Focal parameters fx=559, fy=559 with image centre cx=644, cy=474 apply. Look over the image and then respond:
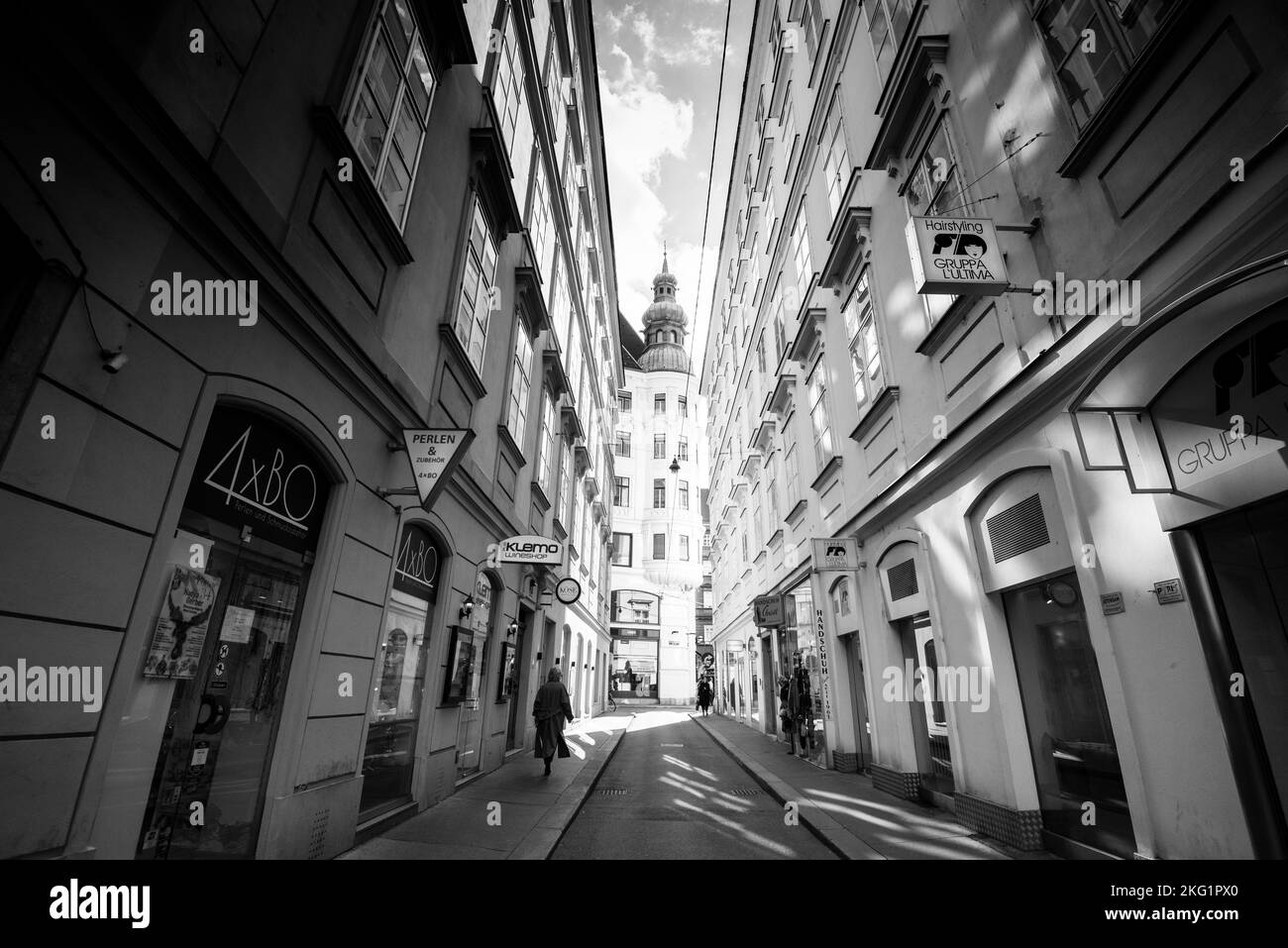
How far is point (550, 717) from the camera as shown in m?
10.3

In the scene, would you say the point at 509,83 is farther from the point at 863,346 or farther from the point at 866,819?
the point at 866,819

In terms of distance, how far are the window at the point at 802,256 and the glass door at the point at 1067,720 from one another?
29.8ft

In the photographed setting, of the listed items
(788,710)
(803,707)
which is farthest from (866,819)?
(788,710)

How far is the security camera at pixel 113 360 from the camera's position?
2.96 metres

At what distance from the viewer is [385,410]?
5.99 meters

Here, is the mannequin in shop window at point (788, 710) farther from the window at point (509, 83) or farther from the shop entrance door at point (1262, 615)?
the window at point (509, 83)

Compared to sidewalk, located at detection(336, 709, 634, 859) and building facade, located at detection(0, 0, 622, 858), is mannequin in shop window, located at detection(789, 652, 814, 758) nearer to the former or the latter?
sidewalk, located at detection(336, 709, 634, 859)

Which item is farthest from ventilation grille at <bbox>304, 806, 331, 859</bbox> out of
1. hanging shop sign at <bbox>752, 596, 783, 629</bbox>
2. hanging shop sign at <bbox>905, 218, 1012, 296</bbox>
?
hanging shop sign at <bbox>752, 596, 783, 629</bbox>

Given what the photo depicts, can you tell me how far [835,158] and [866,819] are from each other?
1151 centimetres

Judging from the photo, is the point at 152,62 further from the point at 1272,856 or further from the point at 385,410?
the point at 1272,856

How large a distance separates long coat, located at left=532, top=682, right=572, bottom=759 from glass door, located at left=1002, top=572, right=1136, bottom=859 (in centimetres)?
744
